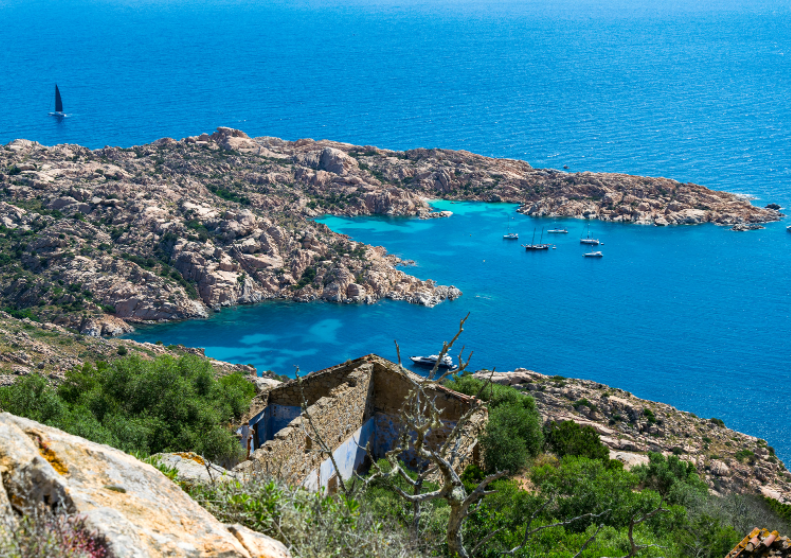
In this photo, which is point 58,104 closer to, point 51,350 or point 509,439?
point 51,350

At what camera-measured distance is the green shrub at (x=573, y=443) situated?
23812mm

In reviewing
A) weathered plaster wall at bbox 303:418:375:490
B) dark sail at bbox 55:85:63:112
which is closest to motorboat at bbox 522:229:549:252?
weathered plaster wall at bbox 303:418:375:490

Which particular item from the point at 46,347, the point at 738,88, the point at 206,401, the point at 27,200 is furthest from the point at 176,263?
the point at 738,88

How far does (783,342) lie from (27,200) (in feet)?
223

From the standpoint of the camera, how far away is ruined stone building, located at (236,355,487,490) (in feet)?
52.6

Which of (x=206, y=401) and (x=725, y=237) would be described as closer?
(x=206, y=401)

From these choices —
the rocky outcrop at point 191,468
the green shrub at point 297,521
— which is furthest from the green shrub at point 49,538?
the rocky outcrop at point 191,468

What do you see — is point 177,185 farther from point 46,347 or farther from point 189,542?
point 189,542

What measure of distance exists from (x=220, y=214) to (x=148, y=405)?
51053mm

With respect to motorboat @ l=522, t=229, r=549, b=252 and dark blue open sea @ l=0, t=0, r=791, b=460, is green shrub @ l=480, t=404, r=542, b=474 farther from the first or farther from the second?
motorboat @ l=522, t=229, r=549, b=252

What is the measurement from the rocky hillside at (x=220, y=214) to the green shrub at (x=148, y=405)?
3549 cm

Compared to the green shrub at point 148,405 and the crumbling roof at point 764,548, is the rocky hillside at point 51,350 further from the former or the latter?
the crumbling roof at point 764,548

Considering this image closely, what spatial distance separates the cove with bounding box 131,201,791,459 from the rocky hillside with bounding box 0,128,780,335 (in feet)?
7.87

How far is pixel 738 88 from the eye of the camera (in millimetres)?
168750
